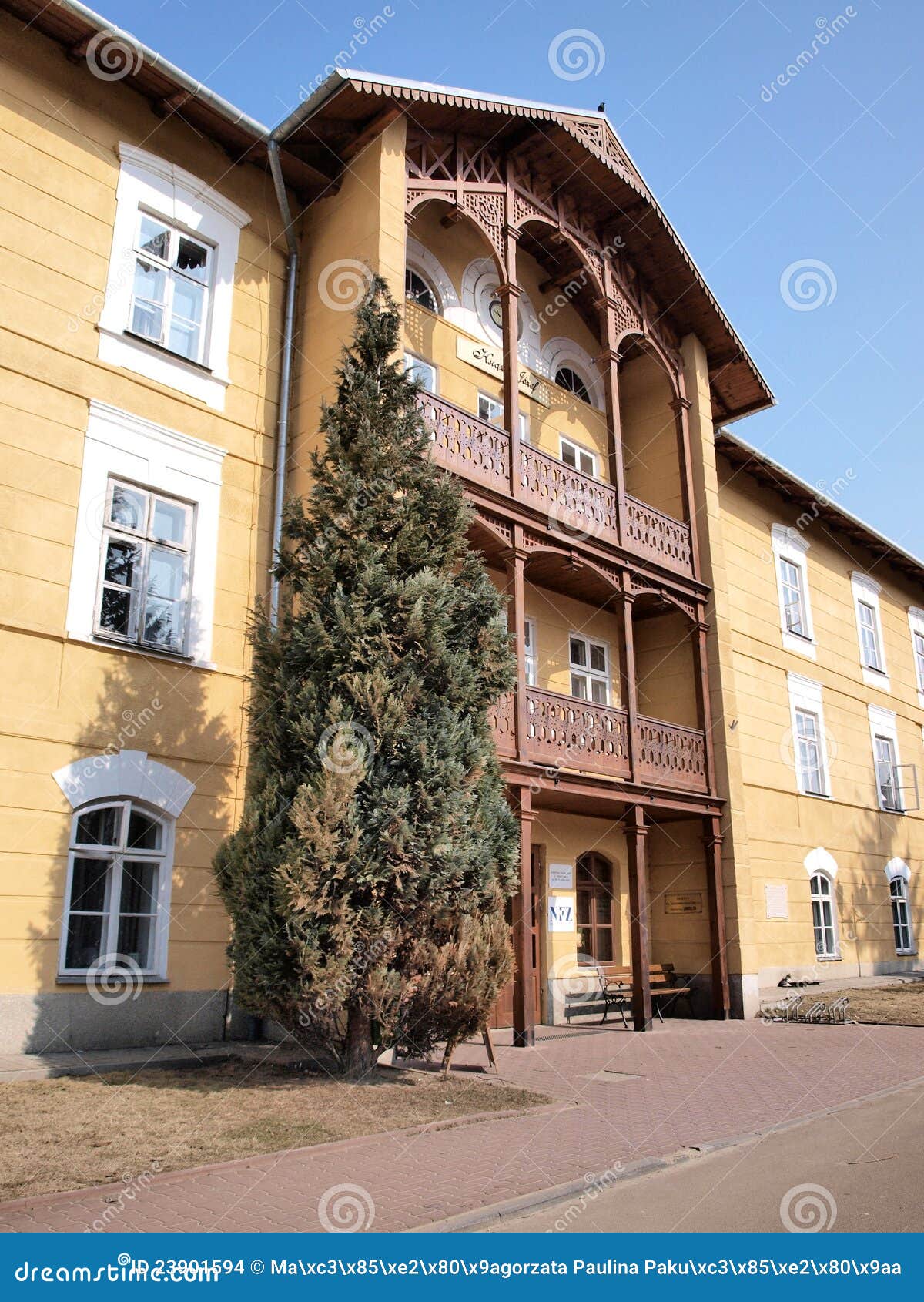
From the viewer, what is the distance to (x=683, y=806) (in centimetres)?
1553

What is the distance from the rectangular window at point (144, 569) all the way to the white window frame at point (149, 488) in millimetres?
75

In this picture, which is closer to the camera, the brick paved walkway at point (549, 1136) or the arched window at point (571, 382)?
the brick paved walkway at point (549, 1136)

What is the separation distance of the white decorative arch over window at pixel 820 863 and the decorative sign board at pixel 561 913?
709 centimetres

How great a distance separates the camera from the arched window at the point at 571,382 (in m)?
18.1

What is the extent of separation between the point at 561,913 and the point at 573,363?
963 cm

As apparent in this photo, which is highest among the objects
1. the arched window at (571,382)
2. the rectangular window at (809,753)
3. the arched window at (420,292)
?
the arched window at (571,382)

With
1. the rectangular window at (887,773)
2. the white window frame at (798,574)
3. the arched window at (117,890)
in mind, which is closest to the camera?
the arched window at (117,890)

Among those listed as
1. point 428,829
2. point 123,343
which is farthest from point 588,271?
point 428,829

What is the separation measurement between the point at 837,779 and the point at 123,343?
1759cm

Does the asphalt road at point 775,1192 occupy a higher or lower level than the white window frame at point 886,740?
lower

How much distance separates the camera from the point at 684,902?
657 inches

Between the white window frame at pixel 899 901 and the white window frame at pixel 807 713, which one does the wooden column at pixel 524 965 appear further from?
the white window frame at pixel 899 901

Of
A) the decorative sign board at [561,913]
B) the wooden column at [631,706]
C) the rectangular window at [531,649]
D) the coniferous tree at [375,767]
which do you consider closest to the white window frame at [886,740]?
the decorative sign board at [561,913]

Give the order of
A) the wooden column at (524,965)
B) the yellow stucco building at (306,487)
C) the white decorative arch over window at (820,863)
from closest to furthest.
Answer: the yellow stucco building at (306,487), the wooden column at (524,965), the white decorative arch over window at (820,863)
